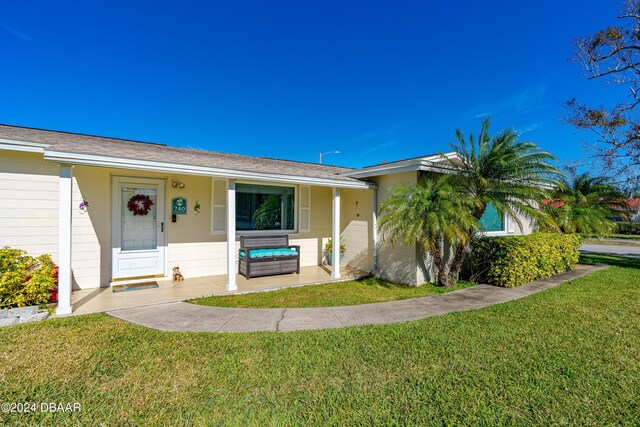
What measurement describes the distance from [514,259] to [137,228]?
9528 millimetres

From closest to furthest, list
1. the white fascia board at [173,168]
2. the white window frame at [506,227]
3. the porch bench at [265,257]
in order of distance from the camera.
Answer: the white fascia board at [173,168] → the porch bench at [265,257] → the white window frame at [506,227]

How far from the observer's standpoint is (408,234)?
6.02 meters

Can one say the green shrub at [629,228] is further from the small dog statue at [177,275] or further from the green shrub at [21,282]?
the green shrub at [21,282]

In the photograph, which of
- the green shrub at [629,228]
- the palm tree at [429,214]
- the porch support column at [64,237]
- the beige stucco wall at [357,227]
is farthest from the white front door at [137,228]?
the green shrub at [629,228]

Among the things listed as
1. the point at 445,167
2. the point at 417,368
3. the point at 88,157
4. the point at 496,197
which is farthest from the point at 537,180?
the point at 88,157

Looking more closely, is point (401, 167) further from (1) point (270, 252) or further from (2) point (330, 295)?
(1) point (270, 252)

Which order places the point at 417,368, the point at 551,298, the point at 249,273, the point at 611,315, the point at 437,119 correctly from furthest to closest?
the point at 437,119 < the point at 249,273 < the point at 551,298 < the point at 611,315 < the point at 417,368

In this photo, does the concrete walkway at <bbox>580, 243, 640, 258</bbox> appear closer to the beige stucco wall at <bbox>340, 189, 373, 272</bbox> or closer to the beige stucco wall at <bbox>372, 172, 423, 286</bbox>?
the beige stucco wall at <bbox>372, 172, 423, 286</bbox>

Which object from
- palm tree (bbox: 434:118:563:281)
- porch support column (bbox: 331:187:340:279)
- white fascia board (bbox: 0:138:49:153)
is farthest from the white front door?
palm tree (bbox: 434:118:563:281)

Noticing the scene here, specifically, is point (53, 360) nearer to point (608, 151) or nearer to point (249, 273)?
point (249, 273)

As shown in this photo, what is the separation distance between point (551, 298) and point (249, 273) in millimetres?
7121

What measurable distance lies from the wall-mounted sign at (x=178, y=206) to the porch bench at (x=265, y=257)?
1686mm

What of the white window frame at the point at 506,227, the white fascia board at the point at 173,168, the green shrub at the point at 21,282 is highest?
the white fascia board at the point at 173,168

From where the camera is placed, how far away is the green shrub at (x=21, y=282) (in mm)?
4387
